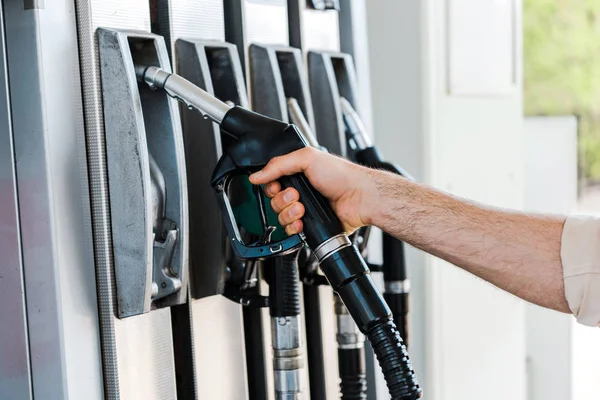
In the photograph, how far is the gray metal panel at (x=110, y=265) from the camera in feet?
4.28

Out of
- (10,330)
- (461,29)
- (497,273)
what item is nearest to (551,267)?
(497,273)

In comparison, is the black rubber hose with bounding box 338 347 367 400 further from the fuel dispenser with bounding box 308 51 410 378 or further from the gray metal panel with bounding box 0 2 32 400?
the gray metal panel with bounding box 0 2 32 400

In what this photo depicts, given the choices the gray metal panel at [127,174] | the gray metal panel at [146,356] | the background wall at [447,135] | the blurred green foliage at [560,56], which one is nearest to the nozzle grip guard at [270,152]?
the gray metal panel at [127,174]

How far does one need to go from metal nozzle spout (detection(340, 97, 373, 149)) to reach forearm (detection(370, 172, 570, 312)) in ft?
0.97

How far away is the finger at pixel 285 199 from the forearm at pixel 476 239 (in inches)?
7.6

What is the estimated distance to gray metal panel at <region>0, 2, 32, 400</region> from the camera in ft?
4.24

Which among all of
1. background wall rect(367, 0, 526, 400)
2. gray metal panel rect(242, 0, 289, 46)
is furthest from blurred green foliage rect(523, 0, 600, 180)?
gray metal panel rect(242, 0, 289, 46)

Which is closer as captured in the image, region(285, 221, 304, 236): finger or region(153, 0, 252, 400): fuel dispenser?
region(285, 221, 304, 236): finger

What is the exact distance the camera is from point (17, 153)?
1291 millimetres

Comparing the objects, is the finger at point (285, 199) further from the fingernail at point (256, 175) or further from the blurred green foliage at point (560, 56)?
the blurred green foliage at point (560, 56)

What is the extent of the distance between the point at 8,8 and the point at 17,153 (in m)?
0.20

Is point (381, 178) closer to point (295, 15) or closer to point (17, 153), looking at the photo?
point (295, 15)

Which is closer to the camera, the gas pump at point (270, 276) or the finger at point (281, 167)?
the finger at point (281, 167)

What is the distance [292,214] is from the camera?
130 centimetres
